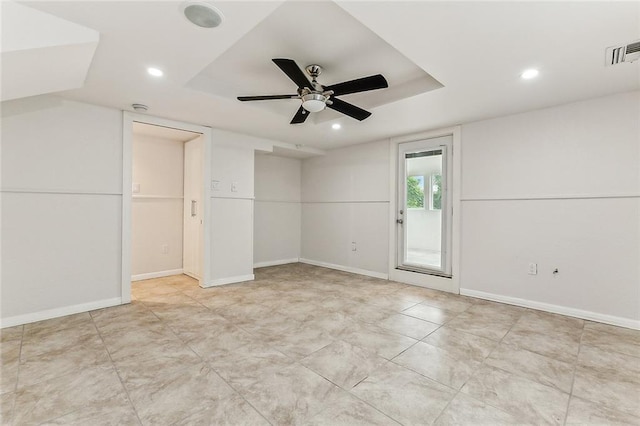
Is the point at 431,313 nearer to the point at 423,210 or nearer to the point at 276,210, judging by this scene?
the point at 423,210

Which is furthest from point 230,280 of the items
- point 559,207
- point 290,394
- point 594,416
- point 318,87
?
point 559,207

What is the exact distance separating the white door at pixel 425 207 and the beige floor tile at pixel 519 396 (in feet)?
7.23

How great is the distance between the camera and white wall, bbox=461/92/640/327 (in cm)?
278

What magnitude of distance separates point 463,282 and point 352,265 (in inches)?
76.7

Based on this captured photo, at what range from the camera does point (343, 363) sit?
2.05m

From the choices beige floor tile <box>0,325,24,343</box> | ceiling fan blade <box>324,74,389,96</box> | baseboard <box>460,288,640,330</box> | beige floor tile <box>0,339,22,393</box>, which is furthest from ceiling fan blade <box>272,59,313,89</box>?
baseboard <box>460,288,640,330</box>

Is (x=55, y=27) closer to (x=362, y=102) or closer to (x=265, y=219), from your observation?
(x=362, y=102)

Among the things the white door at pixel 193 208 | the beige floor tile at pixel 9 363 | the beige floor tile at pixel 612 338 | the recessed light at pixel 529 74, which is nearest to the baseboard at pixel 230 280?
the white door at pixel 193 208

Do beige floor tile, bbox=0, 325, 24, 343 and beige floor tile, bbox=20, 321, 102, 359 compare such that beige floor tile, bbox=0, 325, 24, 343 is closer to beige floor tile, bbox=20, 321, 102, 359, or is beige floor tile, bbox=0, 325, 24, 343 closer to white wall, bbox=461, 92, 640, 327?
beige floor tile, bbox=20, 321, 102, 359

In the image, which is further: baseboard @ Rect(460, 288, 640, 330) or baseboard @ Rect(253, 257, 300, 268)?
baseboard @ Rect(253, 257, 300, 268)

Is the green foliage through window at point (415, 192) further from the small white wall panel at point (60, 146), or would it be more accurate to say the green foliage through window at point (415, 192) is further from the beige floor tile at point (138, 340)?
the small white wall panel at point (60, 146)

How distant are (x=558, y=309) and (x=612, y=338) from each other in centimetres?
62

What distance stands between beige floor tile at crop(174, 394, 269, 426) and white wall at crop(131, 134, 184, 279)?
371 centimetres

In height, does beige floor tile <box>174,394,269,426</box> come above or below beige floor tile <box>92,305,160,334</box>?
above
